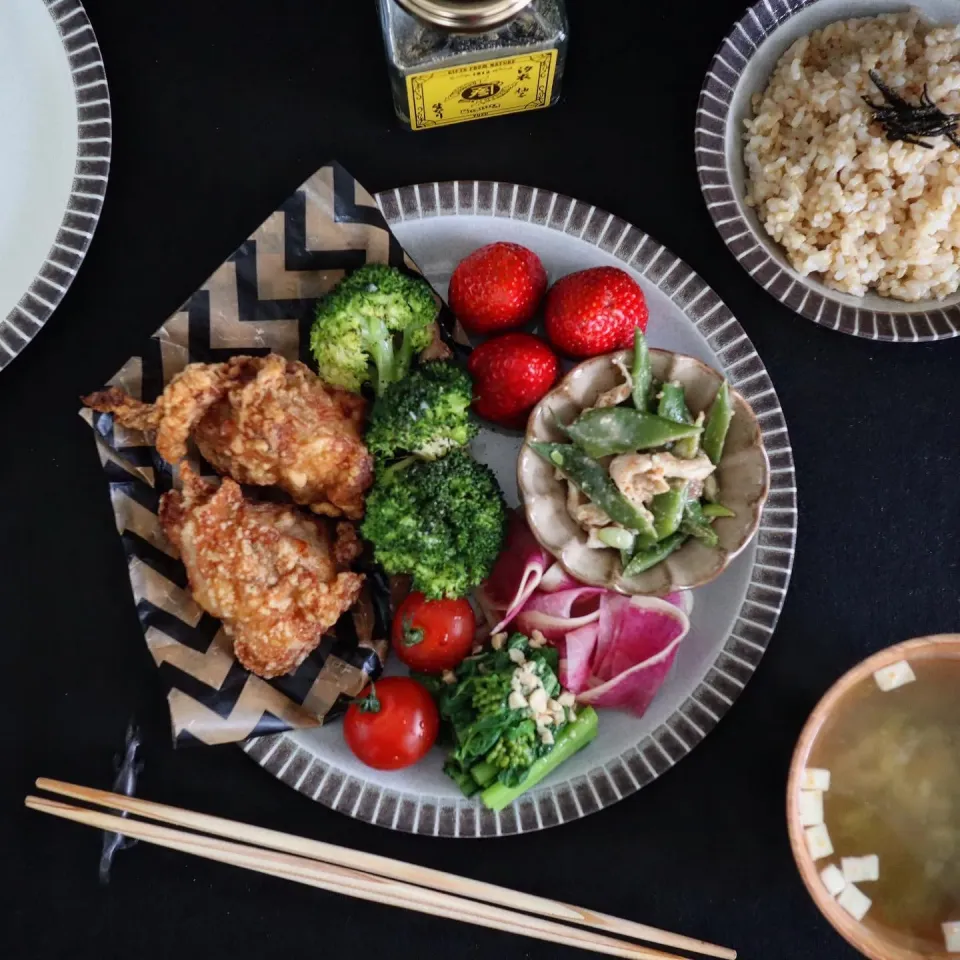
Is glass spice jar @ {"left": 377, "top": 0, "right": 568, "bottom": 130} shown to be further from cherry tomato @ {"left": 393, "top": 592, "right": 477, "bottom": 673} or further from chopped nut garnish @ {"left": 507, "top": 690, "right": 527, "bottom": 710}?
chopped nut garnish @ {"left": 507, "top": 690, "right": 527, "bottom": 710}

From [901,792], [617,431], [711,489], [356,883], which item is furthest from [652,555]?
[356,883]

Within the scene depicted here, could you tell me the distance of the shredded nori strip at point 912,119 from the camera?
2.55m

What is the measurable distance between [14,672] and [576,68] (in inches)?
102

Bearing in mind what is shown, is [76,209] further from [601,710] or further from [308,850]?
[601,710]

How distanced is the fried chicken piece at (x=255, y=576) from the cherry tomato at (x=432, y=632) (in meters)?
0.17

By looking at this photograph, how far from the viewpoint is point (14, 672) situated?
2.83 m

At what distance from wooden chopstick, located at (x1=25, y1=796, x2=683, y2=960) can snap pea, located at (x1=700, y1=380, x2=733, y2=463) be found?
1388 millimetres

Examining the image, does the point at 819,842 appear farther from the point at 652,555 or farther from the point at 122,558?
the point at 122,558

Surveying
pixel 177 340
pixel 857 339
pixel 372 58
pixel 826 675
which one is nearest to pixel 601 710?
pixel 826 675

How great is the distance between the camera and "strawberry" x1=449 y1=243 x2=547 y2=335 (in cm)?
263

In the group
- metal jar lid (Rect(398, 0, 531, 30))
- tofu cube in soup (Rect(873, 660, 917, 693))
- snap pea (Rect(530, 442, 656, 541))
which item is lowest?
tofu cube in soup (Rect(873, 660, 917, 693))

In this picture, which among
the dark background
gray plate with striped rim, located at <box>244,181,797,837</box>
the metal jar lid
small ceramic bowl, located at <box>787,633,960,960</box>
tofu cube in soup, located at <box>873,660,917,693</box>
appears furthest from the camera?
the dark background

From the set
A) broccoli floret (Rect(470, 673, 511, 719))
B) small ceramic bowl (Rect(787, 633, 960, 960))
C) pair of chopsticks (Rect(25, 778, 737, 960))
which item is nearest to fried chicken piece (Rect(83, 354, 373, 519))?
broccoli floret (Rect(470, 673, 511, 719))

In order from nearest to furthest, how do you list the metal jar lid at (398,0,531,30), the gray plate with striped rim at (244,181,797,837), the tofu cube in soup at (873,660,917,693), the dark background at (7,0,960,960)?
the metal jar lid at (398,0,531,30) < the tofu cube in soup at (873,660,917,693) < the gray plate with striped rim at (244,181,797,837) < the dark background at (7,0,960,960)
